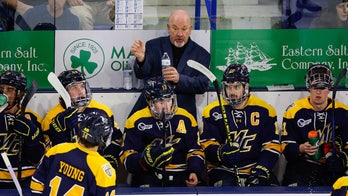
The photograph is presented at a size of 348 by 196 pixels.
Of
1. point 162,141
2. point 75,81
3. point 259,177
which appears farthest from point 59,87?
point 259,177

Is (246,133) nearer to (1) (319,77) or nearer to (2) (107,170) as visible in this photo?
(1) (319,77)

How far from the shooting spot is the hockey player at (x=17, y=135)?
21.1ft

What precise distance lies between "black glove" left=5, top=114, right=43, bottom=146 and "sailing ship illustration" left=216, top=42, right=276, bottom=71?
5.27 ft

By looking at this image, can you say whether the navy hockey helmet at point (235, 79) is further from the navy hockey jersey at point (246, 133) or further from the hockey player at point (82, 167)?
the hockey player at point (82, 167)

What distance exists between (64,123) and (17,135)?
383mm

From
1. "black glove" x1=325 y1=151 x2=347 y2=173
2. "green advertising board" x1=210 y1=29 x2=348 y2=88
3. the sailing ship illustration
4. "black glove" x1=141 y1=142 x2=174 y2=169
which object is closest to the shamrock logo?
"green advertising board" x1=210 y1=29 x2=348 y2=88

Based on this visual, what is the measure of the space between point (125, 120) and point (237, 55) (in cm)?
95

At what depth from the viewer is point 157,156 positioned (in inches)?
252

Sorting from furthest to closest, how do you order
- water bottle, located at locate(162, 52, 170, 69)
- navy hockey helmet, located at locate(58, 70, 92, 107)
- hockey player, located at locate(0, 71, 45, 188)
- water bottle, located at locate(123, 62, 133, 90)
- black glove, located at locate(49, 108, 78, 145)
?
A: water bottle, located at locate(123, 62, 133, 90), water bottle, located at locate(162, 52, 170, 69), navy hockey helmet, located at locate(58, 70, 92, 107), hockey player, located at locate(0, 71, 45, 188), black glove, located at locate(49, 108, 78, 145)

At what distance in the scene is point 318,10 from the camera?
732 cm

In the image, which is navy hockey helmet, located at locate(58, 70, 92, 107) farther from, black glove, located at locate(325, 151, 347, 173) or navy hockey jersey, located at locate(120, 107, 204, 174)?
black glove, located at locate(325, 151, 347, 173)

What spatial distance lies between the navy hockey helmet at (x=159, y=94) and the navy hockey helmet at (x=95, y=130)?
1101mm

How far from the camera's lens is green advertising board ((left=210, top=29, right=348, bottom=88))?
732cm

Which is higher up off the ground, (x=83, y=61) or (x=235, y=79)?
(x=83, y=61)
